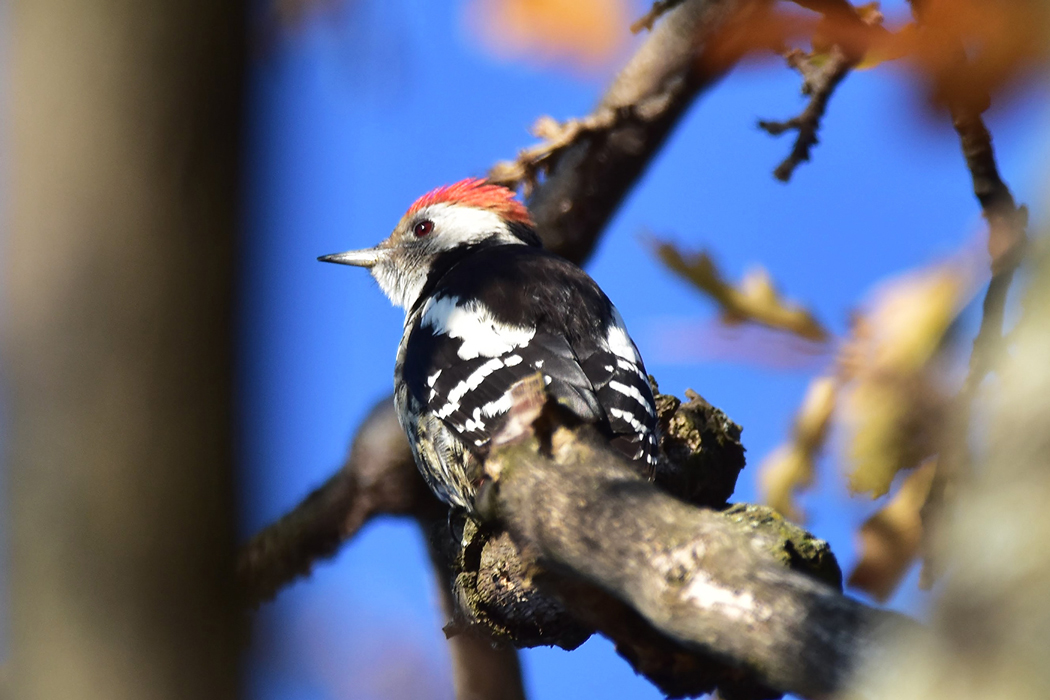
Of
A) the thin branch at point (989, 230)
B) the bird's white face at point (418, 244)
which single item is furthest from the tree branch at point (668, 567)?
the bird's white face at point (418, 244)

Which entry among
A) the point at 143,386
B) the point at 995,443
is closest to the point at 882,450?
the point at 995,443

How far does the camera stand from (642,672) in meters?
2.70

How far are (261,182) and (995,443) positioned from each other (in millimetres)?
1043

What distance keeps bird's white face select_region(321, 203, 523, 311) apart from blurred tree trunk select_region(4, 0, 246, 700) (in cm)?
397

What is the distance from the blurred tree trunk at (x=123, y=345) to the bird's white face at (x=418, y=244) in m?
3.97

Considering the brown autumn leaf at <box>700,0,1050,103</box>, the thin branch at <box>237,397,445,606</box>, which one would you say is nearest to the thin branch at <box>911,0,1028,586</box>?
the brown autumn leaf at <box>700,0,1050,103</box>

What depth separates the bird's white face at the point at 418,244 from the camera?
557 cm

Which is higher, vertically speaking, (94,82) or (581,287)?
(581,287)

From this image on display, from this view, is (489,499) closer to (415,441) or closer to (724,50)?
(415,441)

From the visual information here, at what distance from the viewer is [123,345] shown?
1.47m

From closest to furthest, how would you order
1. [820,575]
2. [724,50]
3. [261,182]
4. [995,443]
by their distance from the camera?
[995,443]
[261,182]
[820,575]
[724,50]

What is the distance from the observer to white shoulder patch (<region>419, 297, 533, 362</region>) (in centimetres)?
382

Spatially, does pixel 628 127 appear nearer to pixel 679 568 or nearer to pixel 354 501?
pixel 354 501

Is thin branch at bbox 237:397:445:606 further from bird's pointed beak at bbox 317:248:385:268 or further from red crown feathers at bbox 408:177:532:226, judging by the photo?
red crown feathers at bbox 408:177:532:226
